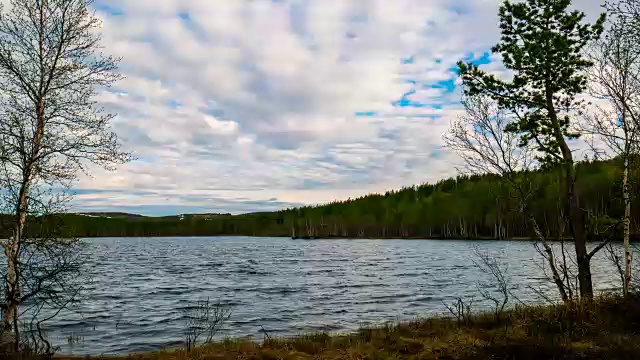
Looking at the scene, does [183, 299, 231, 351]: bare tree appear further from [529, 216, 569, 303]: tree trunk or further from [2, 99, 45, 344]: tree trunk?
[529, 216, 569, 303]: tree trunk

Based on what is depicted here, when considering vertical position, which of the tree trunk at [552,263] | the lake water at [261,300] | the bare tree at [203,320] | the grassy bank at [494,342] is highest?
the tree trunk at [552,263]

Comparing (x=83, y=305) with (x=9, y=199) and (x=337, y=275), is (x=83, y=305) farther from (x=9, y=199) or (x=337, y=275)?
(x=337, y=275)

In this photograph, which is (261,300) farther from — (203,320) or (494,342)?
(494,342)

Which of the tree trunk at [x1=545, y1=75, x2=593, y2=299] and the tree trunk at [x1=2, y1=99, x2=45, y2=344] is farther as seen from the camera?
the tree trunk at [x1=545, y1=75, x2=593, y2=299]

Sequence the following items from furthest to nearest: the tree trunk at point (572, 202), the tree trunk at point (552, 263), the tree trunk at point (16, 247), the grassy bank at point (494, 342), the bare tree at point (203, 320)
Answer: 1. the bare tree at point (203, 320)
2. the tree trunk at point (572, 202)
3. the tree trunk at point (552, 263)
4. the tree trunk at point (16, 247)
5. the grassy bank at point (494, 342)

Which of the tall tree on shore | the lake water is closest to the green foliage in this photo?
the tall tree on shore

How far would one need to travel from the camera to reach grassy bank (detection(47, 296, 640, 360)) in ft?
33.6

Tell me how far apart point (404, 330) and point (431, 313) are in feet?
24.0

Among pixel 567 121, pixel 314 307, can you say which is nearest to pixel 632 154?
pixel 567 121

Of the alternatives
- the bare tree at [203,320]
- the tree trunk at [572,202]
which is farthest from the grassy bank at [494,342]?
the bare tree at [203,320]

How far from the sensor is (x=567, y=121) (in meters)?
15.4

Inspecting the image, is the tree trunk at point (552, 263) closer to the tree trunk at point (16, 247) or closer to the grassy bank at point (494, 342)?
the grassy bank at point (494, 342)

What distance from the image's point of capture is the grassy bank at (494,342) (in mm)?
10234

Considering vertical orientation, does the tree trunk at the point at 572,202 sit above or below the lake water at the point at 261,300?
above
